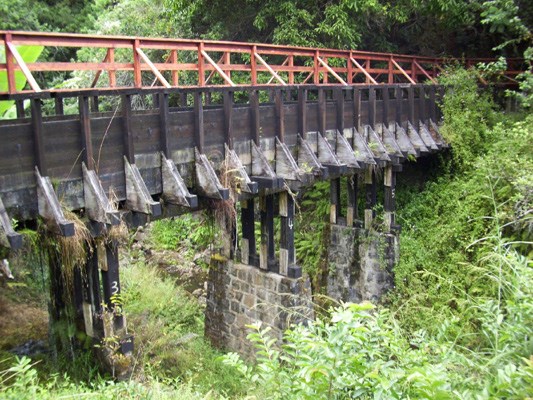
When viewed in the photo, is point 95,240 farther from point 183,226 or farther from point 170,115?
point 183,226

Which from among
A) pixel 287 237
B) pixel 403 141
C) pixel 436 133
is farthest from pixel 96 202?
pixel 436 133

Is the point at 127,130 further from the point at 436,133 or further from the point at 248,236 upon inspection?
the point at 436,133

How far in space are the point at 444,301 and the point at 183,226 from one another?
11.7 m

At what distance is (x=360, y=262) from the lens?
1273cm

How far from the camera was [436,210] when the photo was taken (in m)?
13.4

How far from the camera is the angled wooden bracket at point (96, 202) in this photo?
623 centimetres

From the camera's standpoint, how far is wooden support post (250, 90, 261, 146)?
28.0 feet

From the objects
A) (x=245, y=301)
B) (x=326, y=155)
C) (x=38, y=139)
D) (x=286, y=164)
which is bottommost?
(x=245, y=301)

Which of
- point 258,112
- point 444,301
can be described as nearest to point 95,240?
point 258,112

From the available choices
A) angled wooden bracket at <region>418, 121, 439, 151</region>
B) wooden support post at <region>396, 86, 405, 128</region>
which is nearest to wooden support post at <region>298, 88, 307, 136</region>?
wooden support post at <region>396, 86, 405, 128</region>

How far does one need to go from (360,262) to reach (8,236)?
8980mm

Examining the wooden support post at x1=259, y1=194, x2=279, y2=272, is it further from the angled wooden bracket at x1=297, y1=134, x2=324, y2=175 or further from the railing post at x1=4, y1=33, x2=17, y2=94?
the railing post at x1=4, y1=33, x2=17, y2=94

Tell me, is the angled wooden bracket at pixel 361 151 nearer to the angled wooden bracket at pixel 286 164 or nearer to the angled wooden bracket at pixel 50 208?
the angled wooden bracket at pixel 286 164

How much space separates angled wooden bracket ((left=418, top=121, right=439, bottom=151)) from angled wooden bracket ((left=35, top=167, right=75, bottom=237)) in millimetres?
9864
